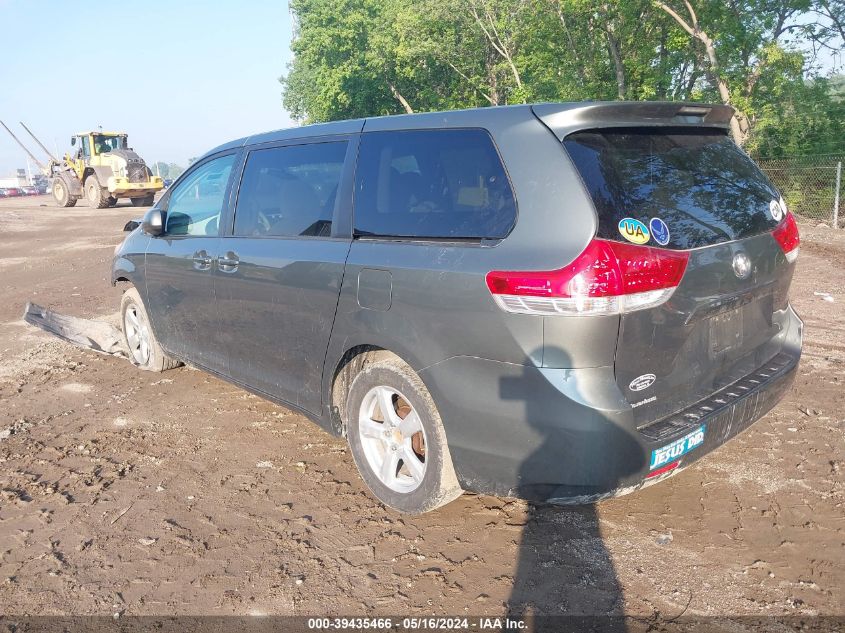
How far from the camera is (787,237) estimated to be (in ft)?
10.5

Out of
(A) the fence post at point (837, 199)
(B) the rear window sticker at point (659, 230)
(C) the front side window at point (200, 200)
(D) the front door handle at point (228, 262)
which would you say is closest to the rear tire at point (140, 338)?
(C) the front side window at point (200, 200)

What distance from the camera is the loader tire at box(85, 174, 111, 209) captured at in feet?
87.1

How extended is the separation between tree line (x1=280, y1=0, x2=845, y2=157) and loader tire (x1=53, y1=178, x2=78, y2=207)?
17.0m

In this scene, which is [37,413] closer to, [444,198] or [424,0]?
[444,198]

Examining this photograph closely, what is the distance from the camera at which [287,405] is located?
12.6ft

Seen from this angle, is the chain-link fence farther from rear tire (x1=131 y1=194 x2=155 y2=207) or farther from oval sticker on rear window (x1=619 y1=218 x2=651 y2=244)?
rear tire (x1=131 y1=194 x2=155 y2=207)

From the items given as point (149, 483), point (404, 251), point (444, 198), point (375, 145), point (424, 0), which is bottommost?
point (149, 483)

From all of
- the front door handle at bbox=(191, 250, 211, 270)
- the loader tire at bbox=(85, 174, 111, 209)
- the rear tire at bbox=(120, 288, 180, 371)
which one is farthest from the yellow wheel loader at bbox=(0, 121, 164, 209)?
the front door handle at bbox=(191, 250, 211, 270)

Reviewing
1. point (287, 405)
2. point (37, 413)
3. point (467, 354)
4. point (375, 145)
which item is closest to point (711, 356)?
point (467, 354)

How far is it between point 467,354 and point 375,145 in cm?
129

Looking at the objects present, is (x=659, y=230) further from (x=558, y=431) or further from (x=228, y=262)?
(x=228, y=262)

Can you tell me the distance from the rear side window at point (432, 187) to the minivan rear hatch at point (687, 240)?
0.37m

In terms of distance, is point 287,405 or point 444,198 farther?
point 287,405

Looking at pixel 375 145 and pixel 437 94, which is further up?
pixel 437 94
